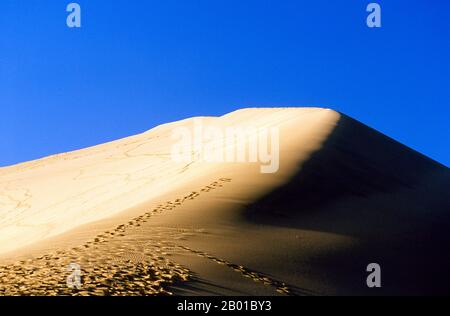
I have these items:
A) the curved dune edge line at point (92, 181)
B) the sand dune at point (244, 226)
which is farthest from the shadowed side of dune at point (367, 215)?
the curved dune edge line at point (92, 181)

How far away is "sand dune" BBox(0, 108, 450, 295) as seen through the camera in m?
8.01

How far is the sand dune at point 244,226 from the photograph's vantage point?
8.01m

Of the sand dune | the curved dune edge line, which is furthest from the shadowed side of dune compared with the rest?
the curved dune edge line

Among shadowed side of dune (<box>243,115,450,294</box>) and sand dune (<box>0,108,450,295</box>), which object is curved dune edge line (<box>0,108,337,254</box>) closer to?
sand dune (<box>0,108,450,295</box>)

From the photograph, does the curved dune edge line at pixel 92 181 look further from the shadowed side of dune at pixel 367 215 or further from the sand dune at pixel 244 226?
the shadowed side of dune at pixel 367 215

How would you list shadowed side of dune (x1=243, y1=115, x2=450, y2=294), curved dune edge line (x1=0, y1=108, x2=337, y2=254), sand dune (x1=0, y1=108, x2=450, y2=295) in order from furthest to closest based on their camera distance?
curved dune edge line (x1=0, y1=108, x2=337, y2=254) < shadowed side of dune (x1=243, y1=115, x2=450, y2=294) < sand dune (x1=0, y1=108, x2=450, y2=295)

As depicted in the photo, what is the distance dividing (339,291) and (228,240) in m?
2.08

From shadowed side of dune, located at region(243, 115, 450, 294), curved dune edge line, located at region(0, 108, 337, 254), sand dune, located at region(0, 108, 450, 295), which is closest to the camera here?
sand dune, located at region(0, 108, 450, 295)

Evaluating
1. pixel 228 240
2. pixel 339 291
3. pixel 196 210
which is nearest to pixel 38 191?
pixel 196 210

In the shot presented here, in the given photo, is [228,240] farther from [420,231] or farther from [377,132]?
[377,132]

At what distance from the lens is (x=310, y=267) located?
9469 mm

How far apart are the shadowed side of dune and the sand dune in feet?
0.14
